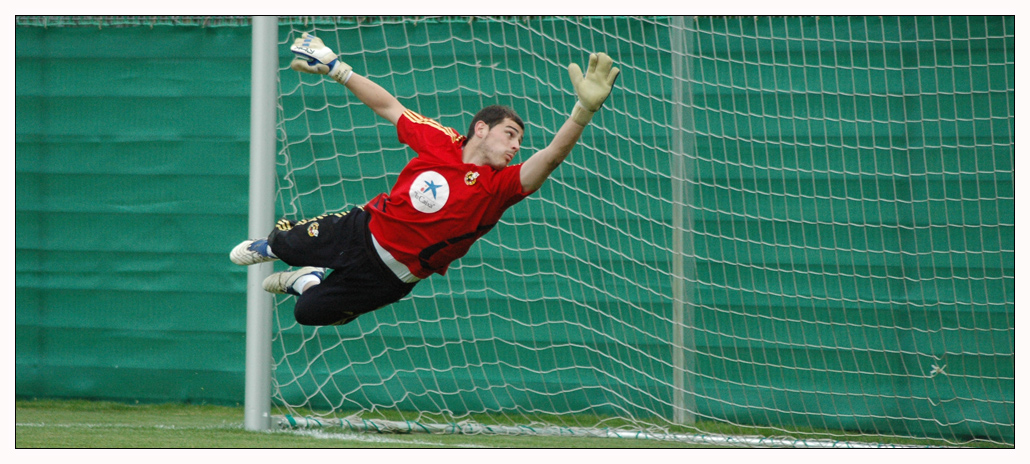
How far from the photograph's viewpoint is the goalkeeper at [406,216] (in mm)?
3750

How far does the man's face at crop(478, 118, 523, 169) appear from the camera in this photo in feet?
12.3

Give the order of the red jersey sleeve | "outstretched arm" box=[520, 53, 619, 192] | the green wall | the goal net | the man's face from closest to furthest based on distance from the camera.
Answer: "outstretched arm" box=[520, 53, 619, 192]
the man's face
the red jersey sleeve
the goal net
the green wall

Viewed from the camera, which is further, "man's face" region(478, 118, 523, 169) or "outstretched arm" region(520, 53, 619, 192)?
"man's face" region(478, 118, 523, 169)

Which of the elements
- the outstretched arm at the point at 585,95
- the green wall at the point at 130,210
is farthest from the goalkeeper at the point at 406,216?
the green wall at the point at 130,210

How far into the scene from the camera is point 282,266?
583 centimetres

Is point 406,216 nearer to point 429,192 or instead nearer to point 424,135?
point 429,192

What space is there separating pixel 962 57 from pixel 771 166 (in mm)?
1285

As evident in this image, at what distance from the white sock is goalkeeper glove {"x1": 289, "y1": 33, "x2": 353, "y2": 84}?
899mm

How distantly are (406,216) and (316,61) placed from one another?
2.50 feet

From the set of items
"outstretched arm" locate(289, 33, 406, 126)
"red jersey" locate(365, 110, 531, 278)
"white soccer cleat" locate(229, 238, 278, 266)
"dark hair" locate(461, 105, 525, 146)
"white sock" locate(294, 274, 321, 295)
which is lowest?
"white sock" locate(294, 274, 321, 295)

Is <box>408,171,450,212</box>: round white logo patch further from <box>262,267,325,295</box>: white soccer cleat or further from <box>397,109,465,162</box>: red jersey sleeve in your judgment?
<box>262,267,325,295</box>: white soccer cleat

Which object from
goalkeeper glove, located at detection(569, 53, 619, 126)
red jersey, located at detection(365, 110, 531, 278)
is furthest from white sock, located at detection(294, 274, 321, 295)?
goalkeeper glove, located at detection(569, 53, 619, 126)
